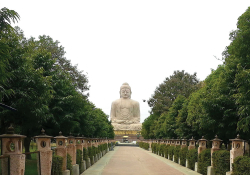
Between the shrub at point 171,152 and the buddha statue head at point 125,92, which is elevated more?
the buddha statue head at point 125,92

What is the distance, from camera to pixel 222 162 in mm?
12000

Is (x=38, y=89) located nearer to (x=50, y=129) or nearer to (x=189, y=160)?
(x=50, y=129)

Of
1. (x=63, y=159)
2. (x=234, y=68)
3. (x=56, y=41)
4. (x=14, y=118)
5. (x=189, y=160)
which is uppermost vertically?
(x=56, y=41)

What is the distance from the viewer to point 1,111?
11.0 metres

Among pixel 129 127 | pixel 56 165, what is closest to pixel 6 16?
pixel 56 165

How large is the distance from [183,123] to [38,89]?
13.3 m

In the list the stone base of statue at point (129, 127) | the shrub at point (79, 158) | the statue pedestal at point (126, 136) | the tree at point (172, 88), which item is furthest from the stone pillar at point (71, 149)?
the statue pedestal at point (126, 136)

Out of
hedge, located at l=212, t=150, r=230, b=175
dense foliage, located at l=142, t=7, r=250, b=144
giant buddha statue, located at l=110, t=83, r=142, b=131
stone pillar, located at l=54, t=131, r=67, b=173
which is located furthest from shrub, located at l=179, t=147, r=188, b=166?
giant buddha statue, located at l=110, t=83, r=142, b=131

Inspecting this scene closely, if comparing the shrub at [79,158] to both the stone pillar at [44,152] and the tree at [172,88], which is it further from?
the tree at [172,88]

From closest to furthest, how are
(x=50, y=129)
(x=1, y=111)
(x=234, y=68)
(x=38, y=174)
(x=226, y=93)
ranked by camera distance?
1. (x=38, y=174)
2. (x=1, y=111)
3. (x=234, y=68)
4. (x=226, y=93)
5. (x=50, y=129)

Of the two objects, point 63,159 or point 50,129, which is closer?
point 63,159

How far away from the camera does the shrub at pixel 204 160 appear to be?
14.0 m

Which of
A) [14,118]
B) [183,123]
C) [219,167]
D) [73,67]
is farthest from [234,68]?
[73,67]

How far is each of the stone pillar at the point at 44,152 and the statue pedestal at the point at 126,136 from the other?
62.0m
